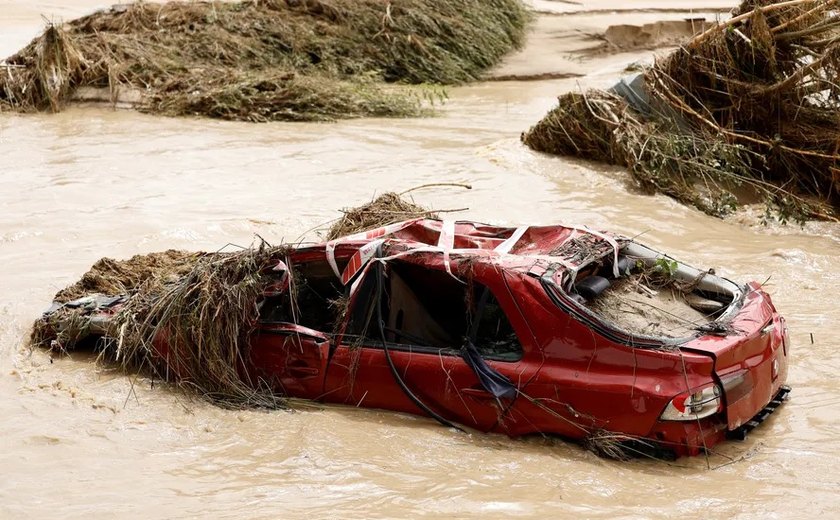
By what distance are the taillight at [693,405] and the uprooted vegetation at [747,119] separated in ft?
22.1

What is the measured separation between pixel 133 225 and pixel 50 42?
302 inches

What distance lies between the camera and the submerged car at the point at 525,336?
6.25m

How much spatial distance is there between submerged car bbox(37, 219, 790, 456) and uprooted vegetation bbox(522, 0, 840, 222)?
5.82 metres

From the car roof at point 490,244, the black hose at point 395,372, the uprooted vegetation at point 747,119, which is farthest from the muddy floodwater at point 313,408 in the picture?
the car roof at point 490,244

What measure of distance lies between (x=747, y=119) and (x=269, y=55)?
380 inches

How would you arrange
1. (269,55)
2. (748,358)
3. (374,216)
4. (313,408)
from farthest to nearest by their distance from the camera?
1. (269,55)
2. (374,216)
3. (313,408)
4. (748,358)

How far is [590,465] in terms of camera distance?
6.33 metres

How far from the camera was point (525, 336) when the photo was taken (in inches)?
255

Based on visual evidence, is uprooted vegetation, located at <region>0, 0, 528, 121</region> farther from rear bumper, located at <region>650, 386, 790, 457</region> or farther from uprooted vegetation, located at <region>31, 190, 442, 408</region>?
rear bumper, located at <region>650, 386, 790, 457</region>

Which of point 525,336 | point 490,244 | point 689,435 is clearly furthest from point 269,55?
point 689,435

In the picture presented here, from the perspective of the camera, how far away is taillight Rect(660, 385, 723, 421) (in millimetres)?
6121

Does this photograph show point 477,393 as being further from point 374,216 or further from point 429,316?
point 374,216

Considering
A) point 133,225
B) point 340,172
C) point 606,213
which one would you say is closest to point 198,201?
point 133,225

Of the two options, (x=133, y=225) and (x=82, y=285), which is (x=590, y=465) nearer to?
(x=82, y=285)
